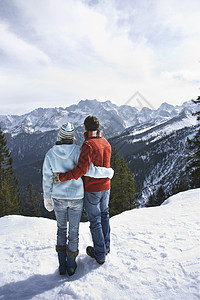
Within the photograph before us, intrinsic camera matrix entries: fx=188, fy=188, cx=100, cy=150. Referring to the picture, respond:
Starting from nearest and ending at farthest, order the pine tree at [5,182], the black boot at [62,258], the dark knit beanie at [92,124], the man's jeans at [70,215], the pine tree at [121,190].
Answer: the man's jeans at [70,215] < the black boot at [62,258] < the dark knit beanie at [92,124] < the pine tree at [121,190] < the pine tree at [5,182]

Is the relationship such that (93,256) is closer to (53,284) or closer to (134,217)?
(53,284)

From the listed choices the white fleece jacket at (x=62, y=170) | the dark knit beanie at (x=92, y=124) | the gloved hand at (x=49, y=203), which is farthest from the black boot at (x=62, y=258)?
the dark knit beanie at (x=92, y=124)

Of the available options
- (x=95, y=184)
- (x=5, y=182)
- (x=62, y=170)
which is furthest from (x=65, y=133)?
(x=5, y=182)

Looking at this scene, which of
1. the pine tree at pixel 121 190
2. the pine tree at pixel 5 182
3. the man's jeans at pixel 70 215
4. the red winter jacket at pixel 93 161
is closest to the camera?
the red winter jacket at pixel 93 161

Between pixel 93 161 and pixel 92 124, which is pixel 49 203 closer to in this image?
pixel 93 161

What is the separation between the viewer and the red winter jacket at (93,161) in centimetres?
327

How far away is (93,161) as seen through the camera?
351cm

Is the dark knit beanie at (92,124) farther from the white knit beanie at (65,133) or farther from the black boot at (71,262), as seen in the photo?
the black boot at (71,262)

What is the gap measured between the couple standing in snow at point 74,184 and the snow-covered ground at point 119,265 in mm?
405

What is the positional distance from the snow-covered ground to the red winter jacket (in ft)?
5.04

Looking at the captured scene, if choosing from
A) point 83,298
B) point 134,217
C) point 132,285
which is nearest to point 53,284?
point 83,298

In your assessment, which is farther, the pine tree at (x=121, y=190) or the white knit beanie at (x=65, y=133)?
the pine tree at (x=121, y=190)

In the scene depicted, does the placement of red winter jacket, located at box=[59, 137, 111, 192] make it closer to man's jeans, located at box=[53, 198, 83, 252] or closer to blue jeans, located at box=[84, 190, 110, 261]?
blue jeans, located at box=[84, 190, 110, 261]

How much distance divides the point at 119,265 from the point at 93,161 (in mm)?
2063
